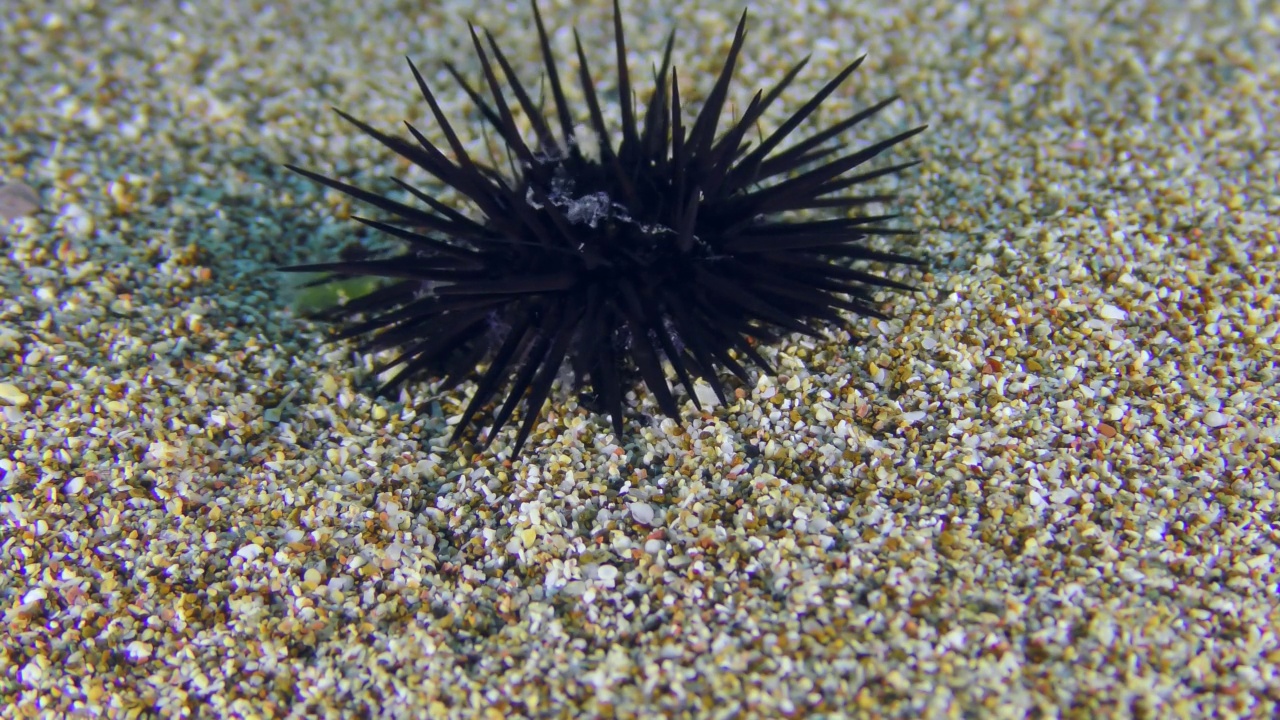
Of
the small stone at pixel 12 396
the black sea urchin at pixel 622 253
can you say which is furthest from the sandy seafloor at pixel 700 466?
the black sea urchin at pixel 622 253

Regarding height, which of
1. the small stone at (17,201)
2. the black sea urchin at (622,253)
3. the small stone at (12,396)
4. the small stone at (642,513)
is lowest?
the small stone at (12,396)

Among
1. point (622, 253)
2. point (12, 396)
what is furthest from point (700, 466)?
point (12, 396)

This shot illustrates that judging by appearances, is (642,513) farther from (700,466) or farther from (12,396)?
(12,396)

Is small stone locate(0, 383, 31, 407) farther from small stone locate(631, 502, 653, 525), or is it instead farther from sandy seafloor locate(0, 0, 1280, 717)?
small stone locate(631, 502, 653, 525)

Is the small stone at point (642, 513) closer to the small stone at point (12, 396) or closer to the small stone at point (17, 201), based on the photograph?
the small stone at point (12, 396)

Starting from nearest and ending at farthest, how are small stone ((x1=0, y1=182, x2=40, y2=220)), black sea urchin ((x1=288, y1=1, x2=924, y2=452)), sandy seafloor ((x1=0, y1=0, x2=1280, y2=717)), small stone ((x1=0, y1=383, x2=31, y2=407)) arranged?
sandy seafloor ((x1=0, y1=0, x2=1280, y2=717))
black sea urchin ((x1=288, y1=1, x2=924, y2=452))
small stone ((x1=0, y1=383, x2=31, y2=407))
small stone ((x1=0, y1=182, x2=40, y2=220))

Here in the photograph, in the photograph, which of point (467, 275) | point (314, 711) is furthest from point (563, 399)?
point (314, 711)

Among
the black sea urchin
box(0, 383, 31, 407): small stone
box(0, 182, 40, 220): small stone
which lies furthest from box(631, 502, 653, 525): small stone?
box(0, 182, 40, 220): small stone
